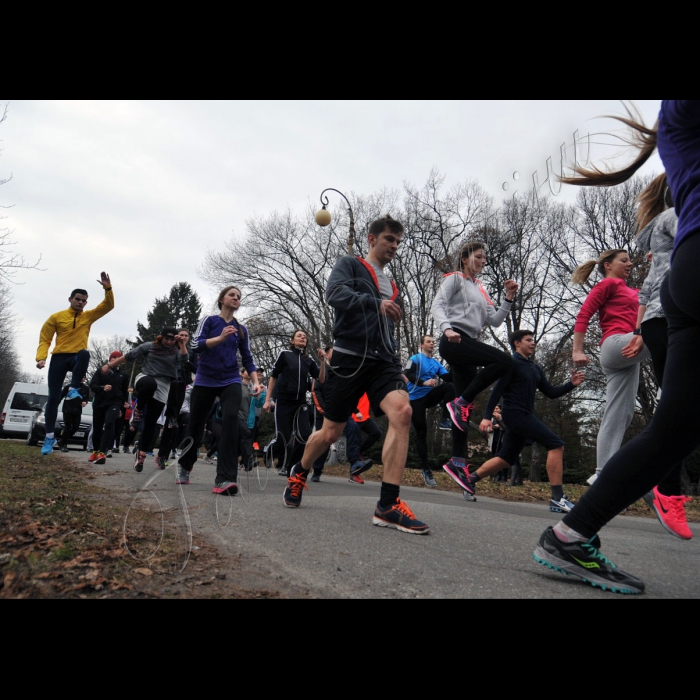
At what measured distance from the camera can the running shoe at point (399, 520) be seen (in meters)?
3.82

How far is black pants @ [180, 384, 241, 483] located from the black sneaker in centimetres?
373

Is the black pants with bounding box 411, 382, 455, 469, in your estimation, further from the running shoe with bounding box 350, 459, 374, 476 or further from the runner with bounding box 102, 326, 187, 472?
the runner with bounding box 102, 326, 187, 472

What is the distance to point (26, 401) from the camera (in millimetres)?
24891

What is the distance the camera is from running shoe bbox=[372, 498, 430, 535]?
3822mm

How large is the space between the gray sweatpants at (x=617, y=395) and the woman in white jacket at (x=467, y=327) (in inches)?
49.6

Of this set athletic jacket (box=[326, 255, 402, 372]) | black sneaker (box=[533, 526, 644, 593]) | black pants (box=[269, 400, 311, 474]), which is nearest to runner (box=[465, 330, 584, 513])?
athletic jacket (box=[326, 255, 402, 372])

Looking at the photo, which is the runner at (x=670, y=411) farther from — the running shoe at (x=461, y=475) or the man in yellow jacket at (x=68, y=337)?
the man in yellow jacket at (x=68, y=337)

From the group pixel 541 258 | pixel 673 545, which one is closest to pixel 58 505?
pixel 673 545

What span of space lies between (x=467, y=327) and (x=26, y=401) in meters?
23.8

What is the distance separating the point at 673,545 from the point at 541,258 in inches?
899

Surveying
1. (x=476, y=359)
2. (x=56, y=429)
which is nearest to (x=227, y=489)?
(x=476, y=359)

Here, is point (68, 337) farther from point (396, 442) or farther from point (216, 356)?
point (396, 442)
